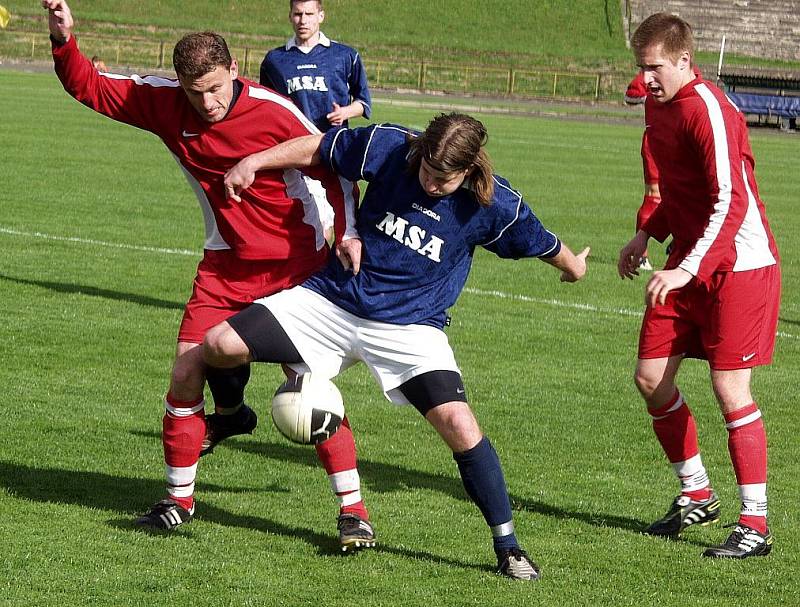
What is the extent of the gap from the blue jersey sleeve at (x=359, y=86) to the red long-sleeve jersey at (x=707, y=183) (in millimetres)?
4637

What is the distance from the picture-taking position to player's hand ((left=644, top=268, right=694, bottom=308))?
5.40m

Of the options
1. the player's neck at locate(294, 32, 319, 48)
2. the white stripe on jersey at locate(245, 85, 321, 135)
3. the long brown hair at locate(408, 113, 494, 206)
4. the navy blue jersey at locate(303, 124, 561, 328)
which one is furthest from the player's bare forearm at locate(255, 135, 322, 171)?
the player's neck at locate(294, 32, 319, 48)

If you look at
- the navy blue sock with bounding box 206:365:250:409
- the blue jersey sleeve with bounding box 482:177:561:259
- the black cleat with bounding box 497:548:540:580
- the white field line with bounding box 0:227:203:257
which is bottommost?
the white field line with bounding box 0:227:203:257

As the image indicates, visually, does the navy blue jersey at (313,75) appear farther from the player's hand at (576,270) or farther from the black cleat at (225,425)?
the player's hand at (576,270)

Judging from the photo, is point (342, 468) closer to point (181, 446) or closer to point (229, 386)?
point (181, 446)

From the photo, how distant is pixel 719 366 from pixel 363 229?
5.54 feet

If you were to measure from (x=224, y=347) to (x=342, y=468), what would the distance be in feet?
2.65

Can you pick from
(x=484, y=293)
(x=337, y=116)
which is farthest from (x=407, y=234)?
(x=484, y=293)

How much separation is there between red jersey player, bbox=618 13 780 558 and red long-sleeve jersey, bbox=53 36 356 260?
1548 millimetres

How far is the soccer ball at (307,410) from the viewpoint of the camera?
207 inches

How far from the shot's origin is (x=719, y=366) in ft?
19.1

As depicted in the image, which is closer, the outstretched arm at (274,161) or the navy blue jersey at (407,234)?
the navy blue jersey at (407,234)

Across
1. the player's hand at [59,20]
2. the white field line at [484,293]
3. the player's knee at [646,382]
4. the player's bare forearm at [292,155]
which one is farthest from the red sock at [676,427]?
the white field line at [484,293]

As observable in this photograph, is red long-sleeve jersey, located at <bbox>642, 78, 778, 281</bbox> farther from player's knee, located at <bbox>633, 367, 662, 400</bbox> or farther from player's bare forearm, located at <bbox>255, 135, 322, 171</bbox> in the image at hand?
player's bare forearm, located at <bbox>255, 135, 322, 171</bbox>
